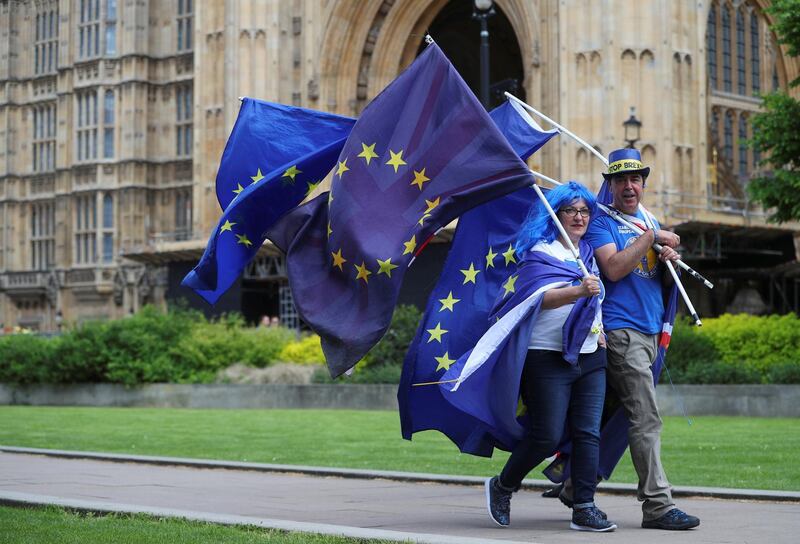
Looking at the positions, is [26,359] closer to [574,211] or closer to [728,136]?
[728,136]

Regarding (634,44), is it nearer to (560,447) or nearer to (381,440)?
(381,440)

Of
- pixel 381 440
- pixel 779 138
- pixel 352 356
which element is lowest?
pixel 381 440

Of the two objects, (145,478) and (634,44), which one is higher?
(634,44)

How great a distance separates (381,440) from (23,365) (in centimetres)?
1528

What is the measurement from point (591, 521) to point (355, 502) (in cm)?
222

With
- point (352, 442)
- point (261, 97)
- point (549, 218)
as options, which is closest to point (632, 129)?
point (261, 97)

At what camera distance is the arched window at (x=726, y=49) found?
1591 inches

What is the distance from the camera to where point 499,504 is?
8078mm

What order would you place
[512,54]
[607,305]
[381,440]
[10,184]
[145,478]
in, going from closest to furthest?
[607,305] → [145,478] → [381,440] → [512,54] → [10,184]

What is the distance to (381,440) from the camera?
16.1 metres

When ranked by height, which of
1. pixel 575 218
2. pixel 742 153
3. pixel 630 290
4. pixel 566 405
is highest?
pixel 742 153

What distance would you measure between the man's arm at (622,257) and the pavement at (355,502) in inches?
59.2

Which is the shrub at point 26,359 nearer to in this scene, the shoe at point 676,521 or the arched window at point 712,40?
the arched window at point 712,40

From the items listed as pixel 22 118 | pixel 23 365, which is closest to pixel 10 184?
pixel 22 118
